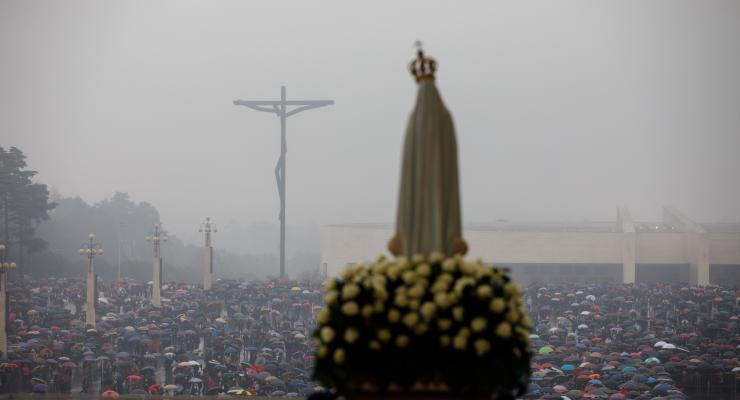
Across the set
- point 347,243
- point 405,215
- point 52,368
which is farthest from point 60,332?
point 405,215

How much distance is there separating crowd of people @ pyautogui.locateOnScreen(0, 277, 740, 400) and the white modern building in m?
4.34

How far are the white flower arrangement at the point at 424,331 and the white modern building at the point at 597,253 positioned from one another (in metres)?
47.2

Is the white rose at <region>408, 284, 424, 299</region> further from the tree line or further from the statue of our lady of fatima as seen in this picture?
the tree line

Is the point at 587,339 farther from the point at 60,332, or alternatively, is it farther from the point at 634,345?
the point at 60,332

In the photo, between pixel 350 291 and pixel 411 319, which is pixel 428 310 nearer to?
pixel 411 319

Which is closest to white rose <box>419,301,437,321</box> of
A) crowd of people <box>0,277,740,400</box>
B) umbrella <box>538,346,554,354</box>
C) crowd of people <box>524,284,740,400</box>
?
crowd of people <box>0,277,740,400</box>

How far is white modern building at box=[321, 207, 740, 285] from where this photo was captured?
53.7m

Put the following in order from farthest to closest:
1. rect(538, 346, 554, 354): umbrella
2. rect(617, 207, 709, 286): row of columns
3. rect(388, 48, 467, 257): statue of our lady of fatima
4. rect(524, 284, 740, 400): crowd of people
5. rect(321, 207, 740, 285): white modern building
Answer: rect(321, 207, 740, 285): white modern building, rect(617, 207, 709, 286): row of columns, rect(538, 346, 554, 354): umbrella, rect(524, 284, 740, 400): crowd of people, rect(388, 48, 467, 257): statue of our lady of fatima

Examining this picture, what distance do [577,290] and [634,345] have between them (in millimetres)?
13469

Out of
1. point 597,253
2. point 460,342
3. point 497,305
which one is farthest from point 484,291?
point 597,253

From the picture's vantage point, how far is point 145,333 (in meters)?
34.5

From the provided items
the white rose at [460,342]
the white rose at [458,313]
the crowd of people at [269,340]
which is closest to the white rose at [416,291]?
the white rose at [458,313]

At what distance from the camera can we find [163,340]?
33.7m

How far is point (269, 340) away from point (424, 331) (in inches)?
1114
